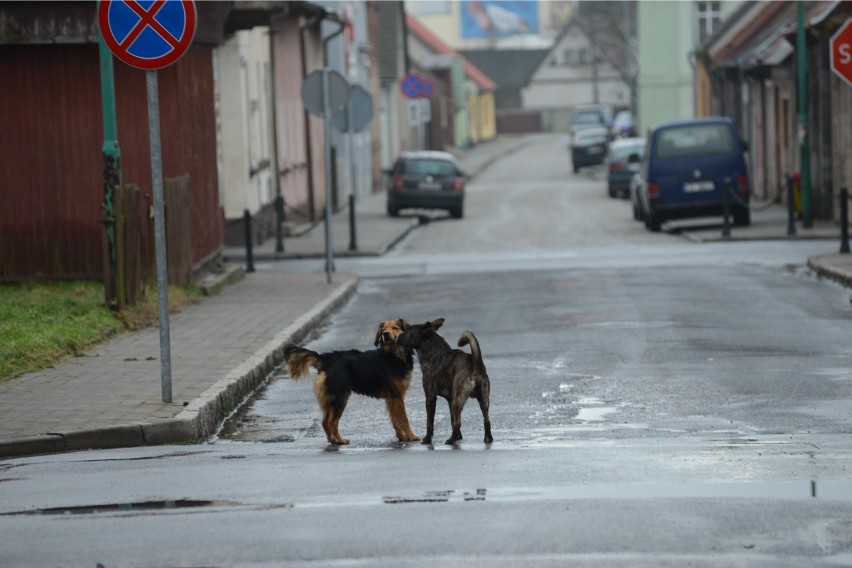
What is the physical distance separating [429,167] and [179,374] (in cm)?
2866

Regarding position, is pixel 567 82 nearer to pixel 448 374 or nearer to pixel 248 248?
pixel 248 248

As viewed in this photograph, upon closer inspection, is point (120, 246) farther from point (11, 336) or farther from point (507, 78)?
point (507, 78)

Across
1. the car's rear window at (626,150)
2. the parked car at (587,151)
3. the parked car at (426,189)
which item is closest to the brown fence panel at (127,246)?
the parked car at (426,189)

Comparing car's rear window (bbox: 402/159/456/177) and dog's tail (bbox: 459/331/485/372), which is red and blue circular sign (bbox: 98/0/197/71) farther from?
car's rear window (bbox: 402/159/456/177)

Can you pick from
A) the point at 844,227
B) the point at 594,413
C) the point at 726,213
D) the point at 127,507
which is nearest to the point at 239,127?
the point at 726,213

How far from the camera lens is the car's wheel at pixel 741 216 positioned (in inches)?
1241

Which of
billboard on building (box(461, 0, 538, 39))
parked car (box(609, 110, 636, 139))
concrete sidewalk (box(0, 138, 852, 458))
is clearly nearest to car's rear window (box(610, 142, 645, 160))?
parked car (box(609, 110, 636, 139))

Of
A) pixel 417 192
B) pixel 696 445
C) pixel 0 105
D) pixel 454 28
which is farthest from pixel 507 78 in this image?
pixel 696 445

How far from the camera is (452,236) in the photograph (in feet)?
110

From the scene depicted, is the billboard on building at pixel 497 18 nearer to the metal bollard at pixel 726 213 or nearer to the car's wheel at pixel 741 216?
the car's wheel at pixel 741 216

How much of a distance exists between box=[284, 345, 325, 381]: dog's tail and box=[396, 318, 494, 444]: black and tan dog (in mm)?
474

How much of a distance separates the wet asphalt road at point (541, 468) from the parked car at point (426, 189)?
2198 cm

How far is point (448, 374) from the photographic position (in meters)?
9.48

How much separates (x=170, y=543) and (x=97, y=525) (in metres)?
0.55
